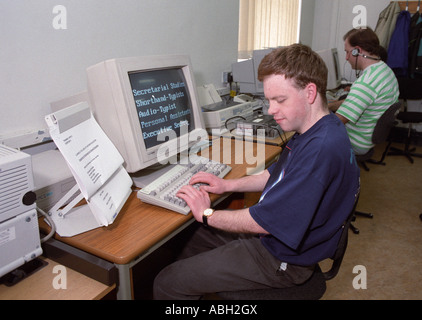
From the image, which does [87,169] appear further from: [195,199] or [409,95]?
[409,95]

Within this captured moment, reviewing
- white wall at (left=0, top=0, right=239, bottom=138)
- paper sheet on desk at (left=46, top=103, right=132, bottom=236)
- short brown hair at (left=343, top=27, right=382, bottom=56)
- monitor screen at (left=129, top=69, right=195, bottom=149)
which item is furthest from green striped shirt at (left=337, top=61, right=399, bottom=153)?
paper sheet on desk at (left=46, top=103, right=132, bottom=236)

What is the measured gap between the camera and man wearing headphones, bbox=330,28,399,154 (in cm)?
226

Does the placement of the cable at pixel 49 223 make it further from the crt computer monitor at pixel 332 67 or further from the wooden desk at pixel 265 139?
the crt computer monitor at pixel 332 67

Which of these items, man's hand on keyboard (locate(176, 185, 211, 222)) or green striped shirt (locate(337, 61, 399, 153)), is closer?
man's hand on keyboard (locate(176, 185, 211, 222))

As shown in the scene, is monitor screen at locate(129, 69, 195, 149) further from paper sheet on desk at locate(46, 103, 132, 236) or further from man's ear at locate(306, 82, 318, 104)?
man's ear at locate(306, 82, 318, 104)

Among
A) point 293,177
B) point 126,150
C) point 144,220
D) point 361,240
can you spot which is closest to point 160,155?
point 126,150

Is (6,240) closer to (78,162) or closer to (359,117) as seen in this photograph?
(78,162)

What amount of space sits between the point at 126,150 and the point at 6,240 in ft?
1.65

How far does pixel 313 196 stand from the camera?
93 centimetres

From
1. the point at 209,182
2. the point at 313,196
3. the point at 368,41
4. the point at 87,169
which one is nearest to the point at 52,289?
the point at 87,169

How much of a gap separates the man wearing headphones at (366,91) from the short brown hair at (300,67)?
1347 mm

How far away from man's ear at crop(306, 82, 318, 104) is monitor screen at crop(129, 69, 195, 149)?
1.97 ft

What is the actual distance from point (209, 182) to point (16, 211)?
2.17 ft

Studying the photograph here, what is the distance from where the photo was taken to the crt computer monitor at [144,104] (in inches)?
46.3
